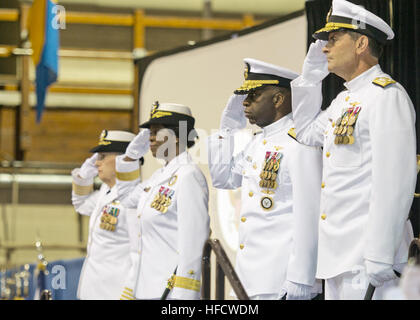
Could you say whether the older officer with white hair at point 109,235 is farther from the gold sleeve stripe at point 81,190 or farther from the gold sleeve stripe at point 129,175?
the gold sleeve stripe at point 81,190

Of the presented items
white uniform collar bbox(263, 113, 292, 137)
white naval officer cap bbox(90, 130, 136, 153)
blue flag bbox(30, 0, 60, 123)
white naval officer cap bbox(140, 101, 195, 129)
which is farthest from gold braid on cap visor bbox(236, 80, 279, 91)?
blue flag bbox(30, 0, 60, 123)

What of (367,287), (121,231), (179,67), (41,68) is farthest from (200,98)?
(367,287)

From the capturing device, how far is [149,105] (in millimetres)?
5418

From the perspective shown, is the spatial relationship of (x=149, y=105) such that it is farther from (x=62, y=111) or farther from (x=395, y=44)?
(x=62, y=111)

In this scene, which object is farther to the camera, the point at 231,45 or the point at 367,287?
the point at 231,45

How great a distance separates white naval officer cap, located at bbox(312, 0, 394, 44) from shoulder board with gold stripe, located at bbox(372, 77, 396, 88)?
0.50 feet

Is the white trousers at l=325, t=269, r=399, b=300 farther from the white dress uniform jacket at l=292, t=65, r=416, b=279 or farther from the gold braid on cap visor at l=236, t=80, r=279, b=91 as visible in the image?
the gold braid on cap visor at l=236, t=80, r=279, b=91

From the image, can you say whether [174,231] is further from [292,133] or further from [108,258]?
[108,258]

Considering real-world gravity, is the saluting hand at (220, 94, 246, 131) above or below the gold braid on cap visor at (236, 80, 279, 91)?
below

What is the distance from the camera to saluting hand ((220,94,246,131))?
310cm

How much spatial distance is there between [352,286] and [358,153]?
1.30ft

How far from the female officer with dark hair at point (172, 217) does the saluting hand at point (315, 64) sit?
81cm

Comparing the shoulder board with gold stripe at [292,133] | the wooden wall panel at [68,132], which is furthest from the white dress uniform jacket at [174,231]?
the wooden wall panel at [68,132]
